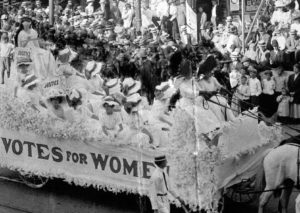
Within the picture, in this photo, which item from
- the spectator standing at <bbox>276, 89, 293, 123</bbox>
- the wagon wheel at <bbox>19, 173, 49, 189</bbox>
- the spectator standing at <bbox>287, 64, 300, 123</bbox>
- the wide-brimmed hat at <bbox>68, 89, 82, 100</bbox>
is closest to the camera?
the spectator standing at <bbox>287, 64, 300, 123</bbox>

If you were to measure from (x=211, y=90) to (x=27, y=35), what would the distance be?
2644 mm

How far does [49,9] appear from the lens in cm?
786

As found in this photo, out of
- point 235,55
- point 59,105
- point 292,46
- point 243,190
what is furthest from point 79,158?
point 292,46

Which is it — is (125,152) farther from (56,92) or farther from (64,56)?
(64,56)

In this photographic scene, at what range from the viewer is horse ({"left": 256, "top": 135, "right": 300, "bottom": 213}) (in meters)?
6.66

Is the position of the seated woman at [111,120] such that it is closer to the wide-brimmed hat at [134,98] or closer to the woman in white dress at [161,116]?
the wide-brimmed hat at [134,98]

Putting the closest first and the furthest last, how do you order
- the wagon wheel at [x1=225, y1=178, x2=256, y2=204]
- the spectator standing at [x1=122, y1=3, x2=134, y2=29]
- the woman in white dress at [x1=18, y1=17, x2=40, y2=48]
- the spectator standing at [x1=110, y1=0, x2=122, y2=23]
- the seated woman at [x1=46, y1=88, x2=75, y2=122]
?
the wagon wheel at [x1=225, y1=178, x2=256, y2=204], the spectator standing at [x1=122, y1=3, x2=134, y2=29], the spectator standing at [x1=110, y1=0, x2=122, y2=23], the seated woman at [x1=46, y1=88, x2=75, y2=122], the woman in white dress at [x1=18, y1=17, x2=40, y2=48]

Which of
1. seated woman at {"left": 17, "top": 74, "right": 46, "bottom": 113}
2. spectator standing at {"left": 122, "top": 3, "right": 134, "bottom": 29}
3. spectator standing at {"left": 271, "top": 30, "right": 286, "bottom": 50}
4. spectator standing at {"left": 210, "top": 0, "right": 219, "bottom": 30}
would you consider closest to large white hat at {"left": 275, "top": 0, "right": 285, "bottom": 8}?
spectator standing at {"left": 271, "top": 30, "right": 286, "bottom": 50}

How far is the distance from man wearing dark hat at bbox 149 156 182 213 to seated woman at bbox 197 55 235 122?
0.74 m

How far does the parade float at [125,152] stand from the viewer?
6617mm

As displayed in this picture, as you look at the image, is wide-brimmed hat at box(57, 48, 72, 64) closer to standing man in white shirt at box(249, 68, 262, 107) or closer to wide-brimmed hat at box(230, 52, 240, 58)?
wide-brimmed hat at box(230, 52, 240, 58)

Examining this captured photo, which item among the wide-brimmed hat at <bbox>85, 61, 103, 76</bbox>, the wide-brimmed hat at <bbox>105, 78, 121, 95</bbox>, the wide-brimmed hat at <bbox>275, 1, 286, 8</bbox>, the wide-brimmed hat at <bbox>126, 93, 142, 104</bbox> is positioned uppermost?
→ the wide-brimmed hat at <bbox>275, 1, 286, 8</bbox>

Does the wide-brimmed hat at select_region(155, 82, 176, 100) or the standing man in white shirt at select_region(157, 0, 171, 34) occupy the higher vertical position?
the standing man in white shirt at select_region(157, 0, 171, 34)

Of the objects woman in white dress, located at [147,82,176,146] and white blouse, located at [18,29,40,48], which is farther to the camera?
white blouse, located at [18,29,40,48]
